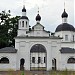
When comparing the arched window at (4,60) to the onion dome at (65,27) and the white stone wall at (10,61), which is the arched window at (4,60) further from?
the onion dome at (65,27)

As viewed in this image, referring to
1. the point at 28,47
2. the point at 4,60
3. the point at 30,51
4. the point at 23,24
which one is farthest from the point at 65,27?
the point at 4,60

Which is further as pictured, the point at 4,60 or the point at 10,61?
the point at 4,60

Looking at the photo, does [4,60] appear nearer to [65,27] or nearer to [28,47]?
[28,47]

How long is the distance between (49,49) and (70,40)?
10.7 m

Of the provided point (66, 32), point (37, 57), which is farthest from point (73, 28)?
point (37, 57)

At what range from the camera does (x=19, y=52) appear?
35.2 meters

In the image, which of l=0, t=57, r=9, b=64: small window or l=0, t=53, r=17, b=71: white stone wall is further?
l=0, t=57, r=9, b=64: small window

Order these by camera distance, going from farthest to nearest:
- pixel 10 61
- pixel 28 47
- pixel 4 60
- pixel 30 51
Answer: pixel 30 51
pixel 28 47
pixel 4 60
pixel 10 61

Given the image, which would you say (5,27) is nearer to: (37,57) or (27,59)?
(37,57)

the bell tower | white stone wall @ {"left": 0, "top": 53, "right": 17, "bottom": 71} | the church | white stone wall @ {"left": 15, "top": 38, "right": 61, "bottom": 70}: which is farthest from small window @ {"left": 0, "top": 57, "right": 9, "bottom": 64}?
the bell tower

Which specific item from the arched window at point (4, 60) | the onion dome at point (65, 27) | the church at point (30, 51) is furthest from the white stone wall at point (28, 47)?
the onion dome at point (65, 27)

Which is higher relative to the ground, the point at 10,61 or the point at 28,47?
the point at 28,47

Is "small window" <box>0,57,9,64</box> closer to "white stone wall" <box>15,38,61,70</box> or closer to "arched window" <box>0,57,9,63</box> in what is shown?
"arched window" <box>0,57,9,63</box>

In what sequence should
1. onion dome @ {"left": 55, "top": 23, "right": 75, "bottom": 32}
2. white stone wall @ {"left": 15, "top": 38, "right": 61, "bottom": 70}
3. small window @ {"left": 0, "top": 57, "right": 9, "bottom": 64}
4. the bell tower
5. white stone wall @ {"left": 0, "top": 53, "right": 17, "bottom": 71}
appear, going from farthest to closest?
onion dome @ {"left": 55, "top": 23, "right": 75, "bottom": 32} → the bell tower → white stone wall @ {"left": 15, "top": 38, "right": 61, "bottom": 70} → small window @ {"left": 0, "top": 57, "right": 9, "bottom": 64} → white stone wall @ {"left": 0, "top": 53, "right": 17, "bottom": 71}
